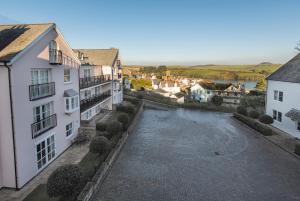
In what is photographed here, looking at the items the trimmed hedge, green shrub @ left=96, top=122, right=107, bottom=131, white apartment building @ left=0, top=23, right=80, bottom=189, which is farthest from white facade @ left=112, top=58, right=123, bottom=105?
the trimmed hedge

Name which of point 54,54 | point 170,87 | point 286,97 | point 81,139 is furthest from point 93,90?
point 170,87

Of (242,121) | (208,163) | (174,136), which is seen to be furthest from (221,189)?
(242,121)

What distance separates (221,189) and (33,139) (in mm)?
11692

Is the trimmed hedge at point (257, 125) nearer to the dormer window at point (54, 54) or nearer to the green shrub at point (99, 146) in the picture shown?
the green shrub at point (99, 146)

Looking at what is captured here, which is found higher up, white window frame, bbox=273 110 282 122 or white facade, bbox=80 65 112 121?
white facade, bbox=80 65 112 121

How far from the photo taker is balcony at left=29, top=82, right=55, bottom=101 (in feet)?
44.2

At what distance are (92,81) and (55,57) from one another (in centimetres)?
1144

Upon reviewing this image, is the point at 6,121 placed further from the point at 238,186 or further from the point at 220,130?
the point at 220,130

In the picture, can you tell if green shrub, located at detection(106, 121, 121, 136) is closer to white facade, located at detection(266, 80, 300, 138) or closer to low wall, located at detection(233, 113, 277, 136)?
low wall, located at detection(233, 113, 277, 136)

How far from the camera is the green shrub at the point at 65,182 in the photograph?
33.7 ft

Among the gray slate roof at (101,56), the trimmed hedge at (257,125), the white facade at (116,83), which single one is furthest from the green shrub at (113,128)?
the gray slate roof at (101,56)

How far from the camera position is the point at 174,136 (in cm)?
2467

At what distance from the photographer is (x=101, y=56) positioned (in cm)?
3756

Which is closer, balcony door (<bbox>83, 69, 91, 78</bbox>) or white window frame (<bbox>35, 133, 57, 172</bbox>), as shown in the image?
white window frame (<bbox>35, 133, 57, 172</bbox>)
